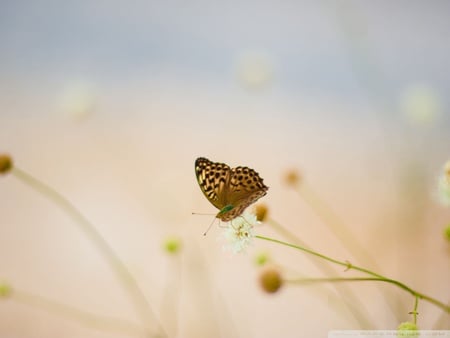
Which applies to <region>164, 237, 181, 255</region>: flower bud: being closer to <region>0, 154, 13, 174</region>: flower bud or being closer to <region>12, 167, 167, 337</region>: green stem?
<region>12, 167, 167, 337</region>: green stem

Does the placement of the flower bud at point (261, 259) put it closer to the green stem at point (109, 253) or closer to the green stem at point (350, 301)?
the green stem at point (350, 301)

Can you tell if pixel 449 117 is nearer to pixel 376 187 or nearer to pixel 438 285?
pixel 376 187

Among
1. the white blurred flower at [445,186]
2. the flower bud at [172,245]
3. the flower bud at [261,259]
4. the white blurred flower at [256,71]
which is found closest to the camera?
the white blurred flower at [445,186]

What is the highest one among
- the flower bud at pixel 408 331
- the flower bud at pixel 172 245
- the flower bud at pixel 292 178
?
the flower bud at pixel 292 178

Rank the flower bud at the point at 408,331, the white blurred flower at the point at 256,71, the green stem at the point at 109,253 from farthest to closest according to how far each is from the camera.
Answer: the white blurred flower at the point at 256,71
the green stem at the point at 109,253
the flower bud at the point at 408,331

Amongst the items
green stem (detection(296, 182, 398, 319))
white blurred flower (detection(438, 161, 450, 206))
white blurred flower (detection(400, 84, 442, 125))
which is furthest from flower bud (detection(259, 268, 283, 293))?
white blurred flower (detection(400, 84, 442, 125))

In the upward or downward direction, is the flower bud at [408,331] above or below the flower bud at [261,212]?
below

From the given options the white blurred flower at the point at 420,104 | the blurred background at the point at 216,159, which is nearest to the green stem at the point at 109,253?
the blurred background at the point at 216,159
